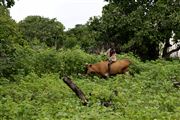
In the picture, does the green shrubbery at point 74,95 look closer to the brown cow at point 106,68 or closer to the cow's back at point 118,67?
the brown cow at point 106,68

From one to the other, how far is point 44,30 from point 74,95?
56404 millimetres

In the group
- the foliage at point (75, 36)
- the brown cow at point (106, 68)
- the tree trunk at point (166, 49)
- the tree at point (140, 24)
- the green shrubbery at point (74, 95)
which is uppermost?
the foliage at point (75, 36)

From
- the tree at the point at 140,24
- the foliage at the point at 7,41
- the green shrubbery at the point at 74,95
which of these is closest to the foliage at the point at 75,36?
the tree at the point at 140,24

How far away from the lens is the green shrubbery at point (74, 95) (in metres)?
12.0

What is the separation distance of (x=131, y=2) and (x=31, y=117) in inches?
828

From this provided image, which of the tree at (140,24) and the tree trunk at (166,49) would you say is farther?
the tree trunk at (166,49)

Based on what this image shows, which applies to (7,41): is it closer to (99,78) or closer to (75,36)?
(99,78)

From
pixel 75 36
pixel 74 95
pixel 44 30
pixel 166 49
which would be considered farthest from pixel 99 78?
pixel 75 36

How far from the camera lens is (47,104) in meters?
13.7

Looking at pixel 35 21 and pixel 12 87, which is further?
pixel 35 21

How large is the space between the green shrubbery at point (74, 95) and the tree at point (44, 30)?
46638 millimetres

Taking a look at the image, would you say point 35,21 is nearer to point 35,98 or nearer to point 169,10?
point 169,10

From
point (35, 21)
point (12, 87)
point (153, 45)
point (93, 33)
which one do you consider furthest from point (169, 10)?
point (35, 21)

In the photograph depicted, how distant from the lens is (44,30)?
233ft
